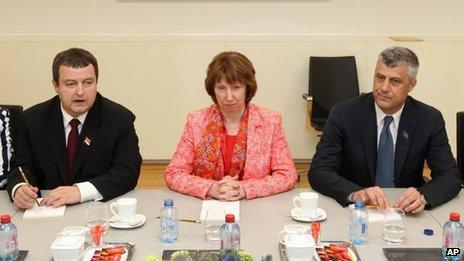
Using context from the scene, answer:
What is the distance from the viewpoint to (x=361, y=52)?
17.9 feet

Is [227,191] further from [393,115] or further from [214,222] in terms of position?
[393,115]

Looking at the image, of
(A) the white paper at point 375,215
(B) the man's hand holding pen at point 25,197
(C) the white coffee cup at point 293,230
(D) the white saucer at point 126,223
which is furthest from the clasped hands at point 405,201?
(B) the man's hand holding pen at point 25,197

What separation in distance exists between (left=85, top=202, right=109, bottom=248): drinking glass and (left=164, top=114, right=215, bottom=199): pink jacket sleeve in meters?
0.40

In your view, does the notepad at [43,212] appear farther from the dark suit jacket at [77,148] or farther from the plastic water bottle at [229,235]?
the plastic water bottle at [229,235]

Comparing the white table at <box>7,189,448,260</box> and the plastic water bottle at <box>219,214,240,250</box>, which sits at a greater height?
the plastic water bottle at <box>219,214,240,250</box>

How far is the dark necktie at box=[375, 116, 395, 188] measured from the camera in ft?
9.87

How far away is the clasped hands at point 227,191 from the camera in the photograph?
268 cm

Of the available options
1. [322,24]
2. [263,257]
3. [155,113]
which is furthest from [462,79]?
[263,257]

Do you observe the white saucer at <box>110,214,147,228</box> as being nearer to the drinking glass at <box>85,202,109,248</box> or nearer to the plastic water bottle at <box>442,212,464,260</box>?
the drinking glass at <box>85,202,109,248</box>

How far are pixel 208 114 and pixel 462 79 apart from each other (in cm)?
335

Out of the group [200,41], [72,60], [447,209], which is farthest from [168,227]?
[200,41]

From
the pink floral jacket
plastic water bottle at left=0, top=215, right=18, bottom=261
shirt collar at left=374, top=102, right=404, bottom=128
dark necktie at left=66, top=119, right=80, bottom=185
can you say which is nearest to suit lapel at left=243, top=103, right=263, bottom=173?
the pink floral jacket

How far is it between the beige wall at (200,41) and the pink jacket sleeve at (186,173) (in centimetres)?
246

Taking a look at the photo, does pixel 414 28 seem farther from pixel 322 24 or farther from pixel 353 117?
pixel 353 117
